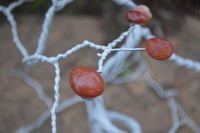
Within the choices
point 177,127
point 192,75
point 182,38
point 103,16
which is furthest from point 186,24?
point 177,127

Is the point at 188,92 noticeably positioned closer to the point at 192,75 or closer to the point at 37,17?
the point at 192,75

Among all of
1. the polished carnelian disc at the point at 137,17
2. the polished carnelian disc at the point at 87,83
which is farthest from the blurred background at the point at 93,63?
the polished carnelian disc at the point at 87,83

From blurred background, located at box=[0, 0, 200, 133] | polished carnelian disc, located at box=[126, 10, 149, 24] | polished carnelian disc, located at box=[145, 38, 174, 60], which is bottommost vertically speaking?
blurred background, located at box=[0, 0, 200, 133]

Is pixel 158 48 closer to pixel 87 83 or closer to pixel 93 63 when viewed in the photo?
pixel 87 83

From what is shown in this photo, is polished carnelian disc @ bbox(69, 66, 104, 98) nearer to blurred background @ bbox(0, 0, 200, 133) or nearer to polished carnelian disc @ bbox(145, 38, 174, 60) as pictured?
polished carnelian disc @ bbox(145, 38, 174, 60)

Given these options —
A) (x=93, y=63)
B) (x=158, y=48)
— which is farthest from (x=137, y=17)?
(x=93, y=63)

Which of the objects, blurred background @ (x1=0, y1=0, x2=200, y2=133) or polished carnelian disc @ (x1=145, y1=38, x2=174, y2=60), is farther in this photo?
blurred background @ (x1=0, y1=0, x2=200, y2=133)

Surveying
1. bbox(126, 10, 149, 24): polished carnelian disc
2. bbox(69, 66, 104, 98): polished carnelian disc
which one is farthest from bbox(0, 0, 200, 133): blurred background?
bbox(69, 66, 104, 98): polished carnelian disc
